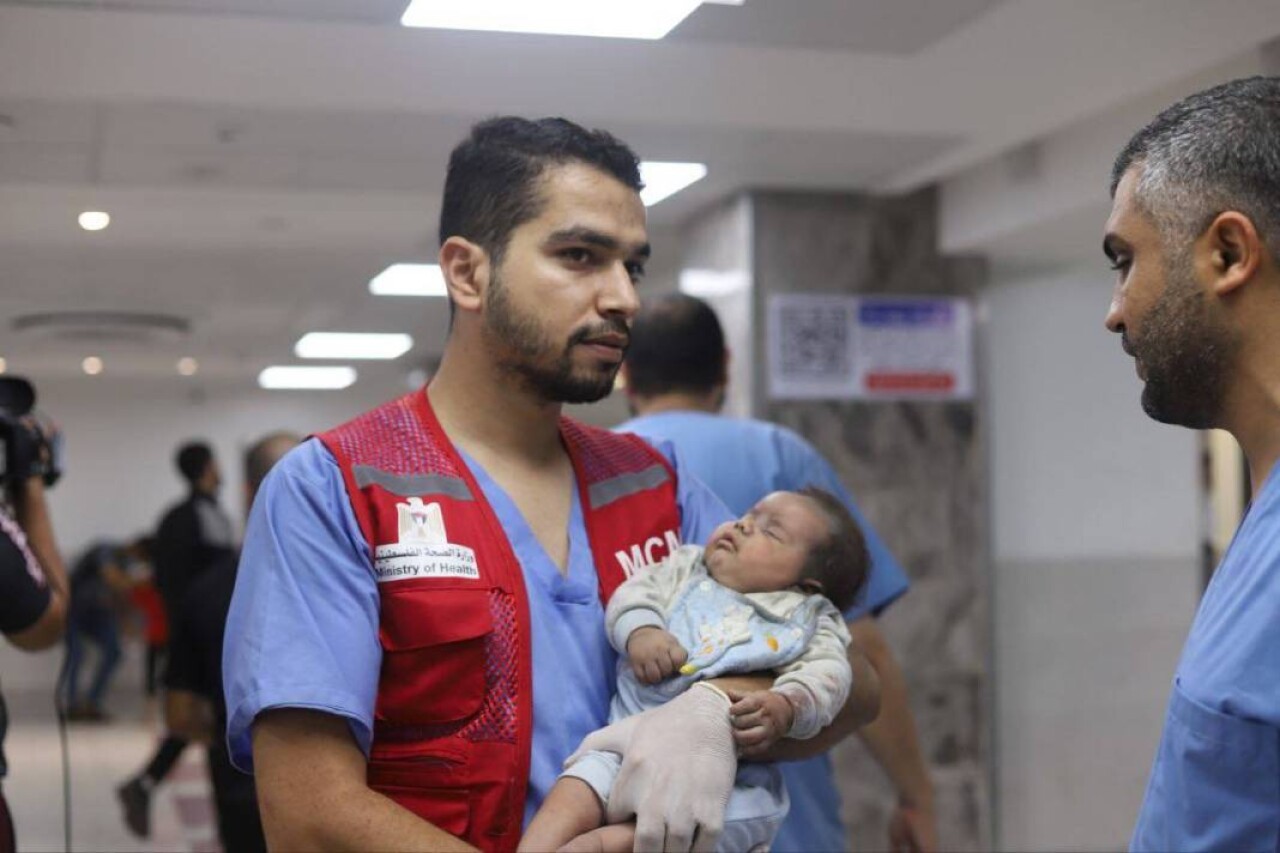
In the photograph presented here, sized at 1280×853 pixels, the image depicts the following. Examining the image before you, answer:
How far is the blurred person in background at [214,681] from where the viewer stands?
331 centimetres

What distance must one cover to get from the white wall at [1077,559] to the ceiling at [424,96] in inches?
35.4

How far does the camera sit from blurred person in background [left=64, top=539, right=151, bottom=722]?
31.4 ft

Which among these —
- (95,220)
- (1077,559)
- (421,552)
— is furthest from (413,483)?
(1077,559)

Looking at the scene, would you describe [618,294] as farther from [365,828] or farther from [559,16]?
[559,16]

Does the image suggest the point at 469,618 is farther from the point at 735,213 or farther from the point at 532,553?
the point at 735,213

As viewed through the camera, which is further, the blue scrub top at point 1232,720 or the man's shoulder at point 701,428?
the man's shoulder at point 701,428

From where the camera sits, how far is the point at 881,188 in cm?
497

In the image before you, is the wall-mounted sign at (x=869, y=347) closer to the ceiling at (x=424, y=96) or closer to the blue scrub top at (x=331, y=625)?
the ceiling at (x=424, y=96)

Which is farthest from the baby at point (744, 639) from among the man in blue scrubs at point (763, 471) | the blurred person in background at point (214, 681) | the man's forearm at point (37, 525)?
the blurred person in background at point (214, 681)

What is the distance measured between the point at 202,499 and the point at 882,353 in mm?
2536

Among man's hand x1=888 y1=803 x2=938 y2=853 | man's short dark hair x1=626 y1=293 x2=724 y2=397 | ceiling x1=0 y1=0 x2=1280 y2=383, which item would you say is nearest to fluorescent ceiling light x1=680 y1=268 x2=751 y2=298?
A: ceiling x1=0 y1=0 x2=1280 y2=383

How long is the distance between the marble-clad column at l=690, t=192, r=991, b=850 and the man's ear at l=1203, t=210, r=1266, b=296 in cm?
354

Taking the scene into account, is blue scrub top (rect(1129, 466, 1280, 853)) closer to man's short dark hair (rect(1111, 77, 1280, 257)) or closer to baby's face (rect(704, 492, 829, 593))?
man's short dark hair (rect(1111, 77, 1280, 257))

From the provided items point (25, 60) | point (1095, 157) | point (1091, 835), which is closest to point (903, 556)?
point (1091, 835)
